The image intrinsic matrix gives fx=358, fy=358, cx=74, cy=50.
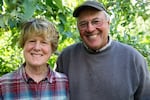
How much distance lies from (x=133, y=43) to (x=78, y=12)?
1488 millimetres

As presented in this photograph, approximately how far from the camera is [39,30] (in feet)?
7.85

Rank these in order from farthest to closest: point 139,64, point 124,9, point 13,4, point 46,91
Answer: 1. point 124,9
2. point 139,64
3. point 46,91
4. point 13,4

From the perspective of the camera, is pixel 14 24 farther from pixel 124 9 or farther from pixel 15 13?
pixel 124 9

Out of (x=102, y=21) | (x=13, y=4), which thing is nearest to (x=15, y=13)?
(x=13, y=4)

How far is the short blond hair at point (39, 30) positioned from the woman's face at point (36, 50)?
29 mm

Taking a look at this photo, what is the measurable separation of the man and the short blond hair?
9.5 inches

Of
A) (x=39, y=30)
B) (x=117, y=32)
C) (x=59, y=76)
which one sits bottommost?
(x=59, y=76)

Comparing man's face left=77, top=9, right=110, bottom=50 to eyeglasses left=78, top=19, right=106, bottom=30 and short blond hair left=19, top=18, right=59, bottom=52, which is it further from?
short blond hair left=19, top=18, right=59, bottom=52

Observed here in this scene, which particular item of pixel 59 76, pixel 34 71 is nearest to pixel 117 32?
pixel 59 76

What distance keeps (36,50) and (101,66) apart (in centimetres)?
50

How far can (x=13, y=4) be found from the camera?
203 centimetres

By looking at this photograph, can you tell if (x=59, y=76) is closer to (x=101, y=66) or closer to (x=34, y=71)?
(x=34, y=71)

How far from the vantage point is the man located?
2.53 metres

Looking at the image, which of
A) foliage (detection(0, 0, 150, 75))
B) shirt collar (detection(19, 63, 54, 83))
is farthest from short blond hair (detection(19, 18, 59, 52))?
foliage (detection(0, 0, 150, 75))
